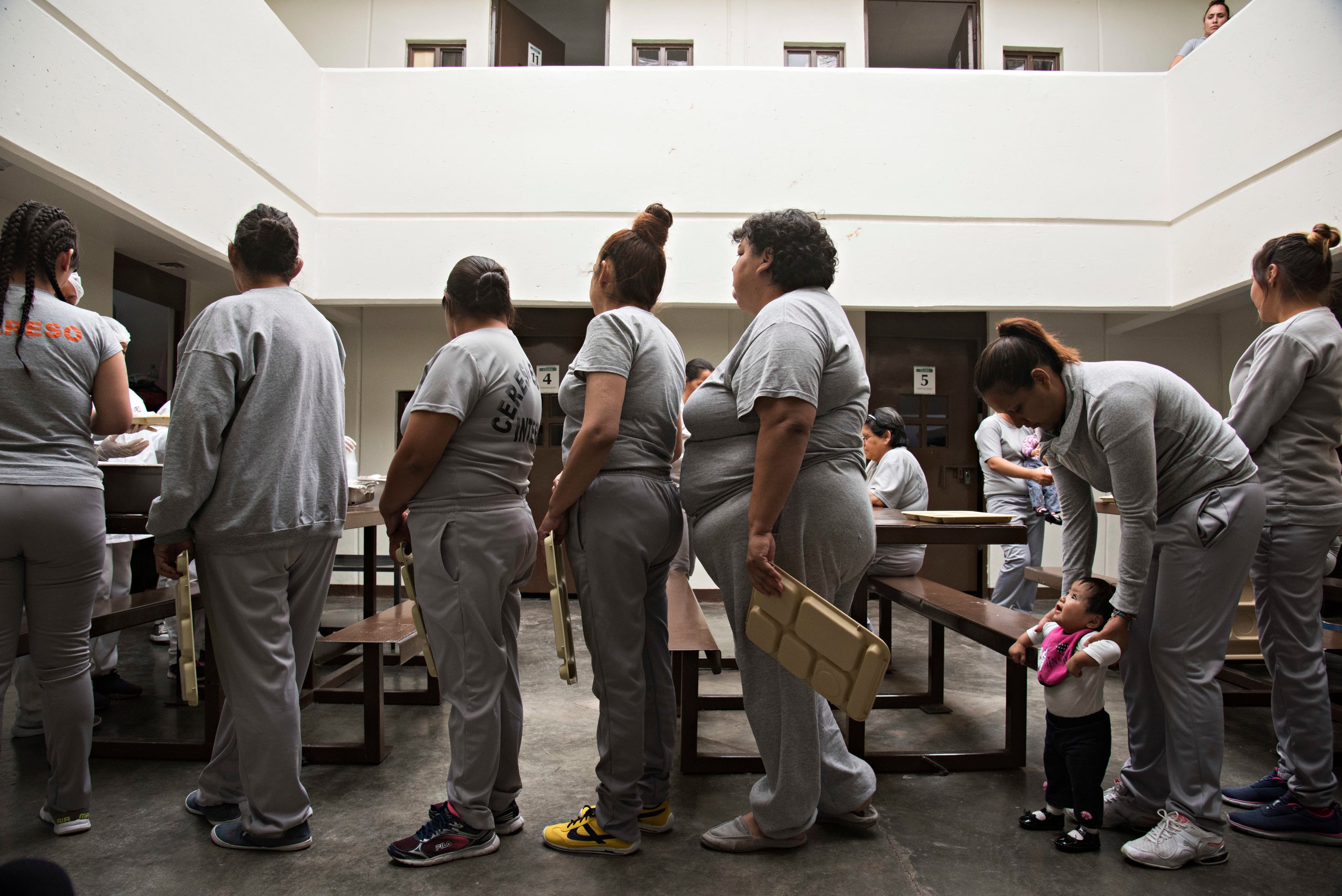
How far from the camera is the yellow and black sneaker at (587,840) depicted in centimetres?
200

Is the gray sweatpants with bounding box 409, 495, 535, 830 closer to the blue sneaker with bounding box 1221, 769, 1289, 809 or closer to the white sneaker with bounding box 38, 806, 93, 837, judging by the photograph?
the white sneaker with bounding box 38, 806, 93, 837

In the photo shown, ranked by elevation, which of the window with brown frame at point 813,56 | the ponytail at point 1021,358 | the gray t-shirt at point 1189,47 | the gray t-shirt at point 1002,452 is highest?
the window with brown frame at point 813,56

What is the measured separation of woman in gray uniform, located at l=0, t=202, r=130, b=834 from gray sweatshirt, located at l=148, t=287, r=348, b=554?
286mm

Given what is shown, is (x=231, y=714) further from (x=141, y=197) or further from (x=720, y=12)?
(x=720, y=12)

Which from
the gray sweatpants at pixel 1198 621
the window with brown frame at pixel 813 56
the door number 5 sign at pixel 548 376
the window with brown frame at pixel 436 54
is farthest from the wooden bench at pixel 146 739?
the window with brown frame at pixel 813 56

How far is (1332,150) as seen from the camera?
414 centimetres

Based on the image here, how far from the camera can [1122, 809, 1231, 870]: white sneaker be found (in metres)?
1.95

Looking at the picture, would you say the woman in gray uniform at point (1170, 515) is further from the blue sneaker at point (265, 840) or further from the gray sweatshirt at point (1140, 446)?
the blue sneaker at point (265, 840)

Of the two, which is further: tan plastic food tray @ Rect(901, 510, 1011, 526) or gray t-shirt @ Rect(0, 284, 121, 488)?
tan plastic food tray @ Rect(901, 510, 1011, 526)

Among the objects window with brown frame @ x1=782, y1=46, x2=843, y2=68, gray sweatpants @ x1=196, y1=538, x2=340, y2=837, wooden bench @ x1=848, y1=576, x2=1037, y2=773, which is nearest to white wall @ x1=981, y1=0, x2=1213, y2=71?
window with brown frame @ x1=782, y1=46, x2=843, y2=68

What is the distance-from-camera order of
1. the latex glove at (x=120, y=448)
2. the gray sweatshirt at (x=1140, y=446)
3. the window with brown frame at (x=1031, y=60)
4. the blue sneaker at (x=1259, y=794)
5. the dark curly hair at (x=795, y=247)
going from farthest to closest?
the window with brown frame at (x=1031, y=60)
the latex glove at (x=120, y=448)
the blue sneaker at (x=1259, y=794)
the dark curly hair at (x=795, y=247)
the gray sweatshirt at (x=1140, y=446)

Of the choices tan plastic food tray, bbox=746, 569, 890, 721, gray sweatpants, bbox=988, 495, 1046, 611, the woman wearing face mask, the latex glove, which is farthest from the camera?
the woman wearing face mask

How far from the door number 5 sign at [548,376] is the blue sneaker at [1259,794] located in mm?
5082

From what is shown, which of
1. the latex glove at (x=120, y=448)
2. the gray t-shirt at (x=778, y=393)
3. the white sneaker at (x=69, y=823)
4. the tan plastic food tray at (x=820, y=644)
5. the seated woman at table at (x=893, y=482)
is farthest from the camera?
the seated woman at table at (x=893, y=482)
